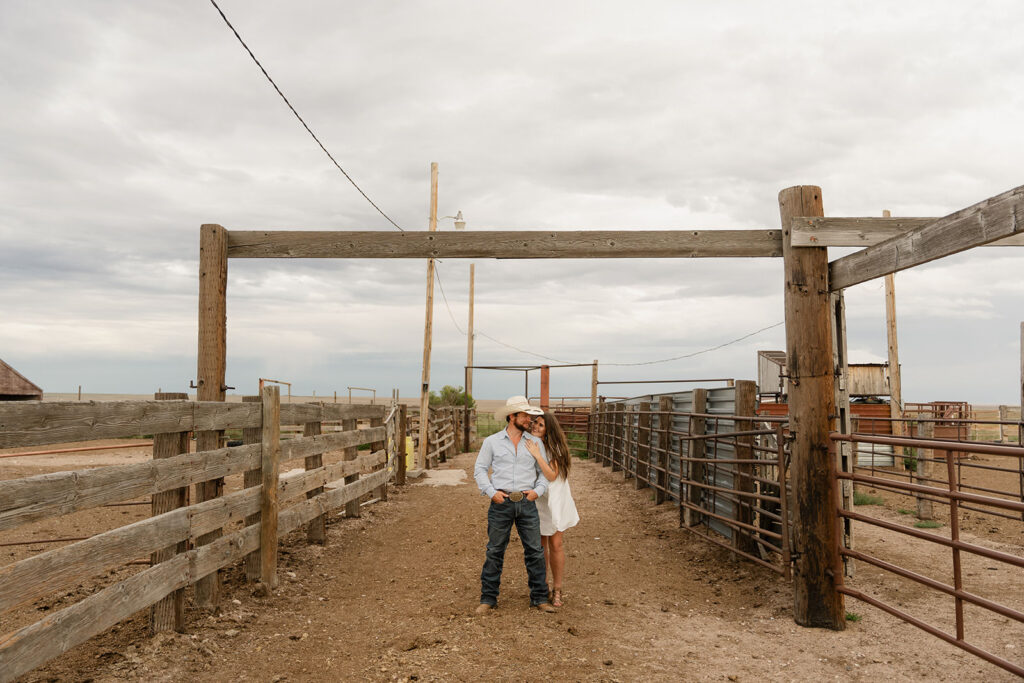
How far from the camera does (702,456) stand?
836 centimetres

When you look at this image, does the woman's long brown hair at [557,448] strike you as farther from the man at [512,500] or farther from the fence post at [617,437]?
the fence post at [617,437]

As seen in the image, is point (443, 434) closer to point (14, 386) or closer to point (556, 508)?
point (556, 508)

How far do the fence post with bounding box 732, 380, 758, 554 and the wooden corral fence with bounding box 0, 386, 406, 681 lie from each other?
4107mm

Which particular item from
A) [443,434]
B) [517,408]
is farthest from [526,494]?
[443,434]

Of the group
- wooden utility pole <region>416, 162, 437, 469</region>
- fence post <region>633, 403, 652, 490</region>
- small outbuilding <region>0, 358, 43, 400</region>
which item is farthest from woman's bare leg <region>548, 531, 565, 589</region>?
small outbuilding <region>0, 358, 43, 400</region>

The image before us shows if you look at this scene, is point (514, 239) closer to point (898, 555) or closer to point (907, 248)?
point (907, 248)

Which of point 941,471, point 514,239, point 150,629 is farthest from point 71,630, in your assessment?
point 941,471

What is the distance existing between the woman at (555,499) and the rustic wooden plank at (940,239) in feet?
7.82

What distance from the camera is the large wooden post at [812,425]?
526cm

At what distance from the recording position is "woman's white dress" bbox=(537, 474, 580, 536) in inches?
215

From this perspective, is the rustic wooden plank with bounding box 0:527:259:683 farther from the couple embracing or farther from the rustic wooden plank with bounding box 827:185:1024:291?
the rustic wooden plank with bounding box 827:185:1024:291

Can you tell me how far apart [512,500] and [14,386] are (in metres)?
30.0

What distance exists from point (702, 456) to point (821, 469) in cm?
307

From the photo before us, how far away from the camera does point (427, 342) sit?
1659 cm
